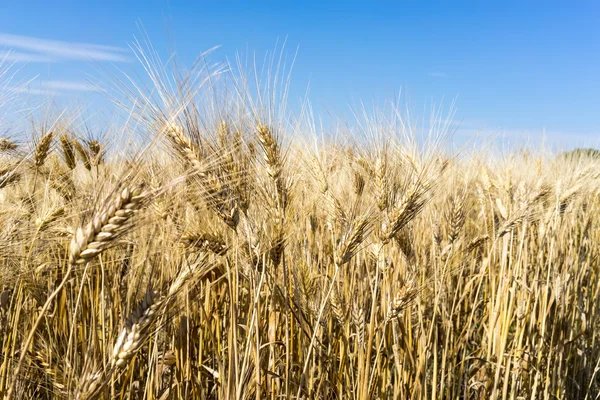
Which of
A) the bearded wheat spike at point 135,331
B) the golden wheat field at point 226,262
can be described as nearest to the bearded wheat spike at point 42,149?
the golden wheat field at point 226,262

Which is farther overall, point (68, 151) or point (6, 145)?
point (68, 151)

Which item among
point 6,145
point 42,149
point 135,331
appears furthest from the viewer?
point 6,145

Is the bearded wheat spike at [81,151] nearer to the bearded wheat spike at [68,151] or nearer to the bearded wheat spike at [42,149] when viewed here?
the bearded wheat spike at [68,151]

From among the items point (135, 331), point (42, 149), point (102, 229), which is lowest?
point (135, 331)

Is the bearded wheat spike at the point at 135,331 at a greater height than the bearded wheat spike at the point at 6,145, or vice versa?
the bearded wheat spike at the point at 6,145

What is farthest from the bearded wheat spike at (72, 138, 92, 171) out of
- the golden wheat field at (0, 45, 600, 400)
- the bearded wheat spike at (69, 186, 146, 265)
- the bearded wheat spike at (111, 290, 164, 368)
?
the bearded wheat spike at (69, 186, 146, 265)

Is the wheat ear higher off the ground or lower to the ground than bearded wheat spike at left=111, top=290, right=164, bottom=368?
higher

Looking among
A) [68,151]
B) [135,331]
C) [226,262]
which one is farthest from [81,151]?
[135,331]

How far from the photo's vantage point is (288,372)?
1.60 m

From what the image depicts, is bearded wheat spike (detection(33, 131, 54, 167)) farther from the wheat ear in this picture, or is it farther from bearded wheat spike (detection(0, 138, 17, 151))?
the wheat ear

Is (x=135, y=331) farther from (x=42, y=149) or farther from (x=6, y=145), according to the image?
Answer: (x=6, y=145)

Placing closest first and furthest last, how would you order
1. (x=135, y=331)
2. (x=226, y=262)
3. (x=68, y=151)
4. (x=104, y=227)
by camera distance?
(x=104, y=227) → (x=135, y=331) → (x=226, y=262) → (x=68, y=151)

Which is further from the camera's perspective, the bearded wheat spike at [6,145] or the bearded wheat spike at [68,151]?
the bearded wheat spike at [68,151]

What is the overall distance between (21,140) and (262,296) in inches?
50.0
